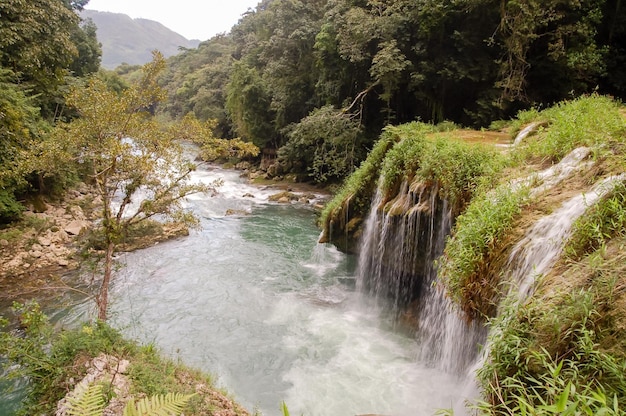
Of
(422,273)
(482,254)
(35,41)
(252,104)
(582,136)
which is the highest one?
(35,41)

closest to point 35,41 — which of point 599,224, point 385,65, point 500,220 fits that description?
point 385,65

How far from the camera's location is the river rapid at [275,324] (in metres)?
6.94

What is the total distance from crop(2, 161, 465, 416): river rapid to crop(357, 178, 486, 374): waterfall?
400 mm

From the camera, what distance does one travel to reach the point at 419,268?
8945 millimetres

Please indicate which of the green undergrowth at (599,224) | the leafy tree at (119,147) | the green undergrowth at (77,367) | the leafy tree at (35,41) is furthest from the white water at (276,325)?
the leafy tree at (35,41)

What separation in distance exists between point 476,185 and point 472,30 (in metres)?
11.4

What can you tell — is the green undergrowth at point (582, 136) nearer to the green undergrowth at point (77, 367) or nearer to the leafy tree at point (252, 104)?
the green undergrowth at point (77, 367)

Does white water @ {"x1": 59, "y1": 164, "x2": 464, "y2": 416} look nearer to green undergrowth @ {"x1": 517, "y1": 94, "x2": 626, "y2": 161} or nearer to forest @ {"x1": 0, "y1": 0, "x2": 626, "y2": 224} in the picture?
green undergrowth @ {"x1": 517, "y1": 94, "x2": 626, "y2": 161}

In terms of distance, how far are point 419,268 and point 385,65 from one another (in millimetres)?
10495

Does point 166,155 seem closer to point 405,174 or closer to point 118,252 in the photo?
point 405,174

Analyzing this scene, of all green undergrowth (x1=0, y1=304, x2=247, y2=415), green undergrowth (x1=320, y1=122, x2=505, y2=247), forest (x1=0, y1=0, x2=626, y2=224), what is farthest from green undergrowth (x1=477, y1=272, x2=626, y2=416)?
forest (x1=0, y1=0, x2=626, y2=224)

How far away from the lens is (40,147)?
8.24m

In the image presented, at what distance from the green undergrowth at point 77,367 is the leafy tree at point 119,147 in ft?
4.77

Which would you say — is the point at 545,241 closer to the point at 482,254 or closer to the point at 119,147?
the point at 482,254
